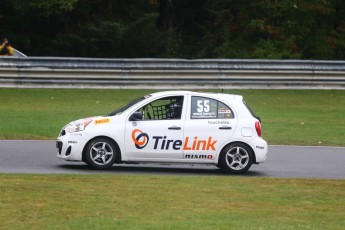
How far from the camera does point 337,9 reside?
38.1 m

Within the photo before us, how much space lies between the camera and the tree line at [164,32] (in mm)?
35500

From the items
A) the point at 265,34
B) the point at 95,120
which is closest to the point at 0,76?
the point at 95,120

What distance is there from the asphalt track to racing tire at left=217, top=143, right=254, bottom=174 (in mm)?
183

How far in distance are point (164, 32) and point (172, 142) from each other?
2215cm

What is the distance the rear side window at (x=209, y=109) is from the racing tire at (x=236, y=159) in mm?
546

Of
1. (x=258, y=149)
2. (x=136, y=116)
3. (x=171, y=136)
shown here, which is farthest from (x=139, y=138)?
(x=258, y=149)

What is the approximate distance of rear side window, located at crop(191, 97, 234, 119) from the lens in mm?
16422

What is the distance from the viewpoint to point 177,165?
1762 centimetres

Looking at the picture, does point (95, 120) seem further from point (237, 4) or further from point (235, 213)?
point (237, 4)

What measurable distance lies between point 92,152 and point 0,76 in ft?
35.1

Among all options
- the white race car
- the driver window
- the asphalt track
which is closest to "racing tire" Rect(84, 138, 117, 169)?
the white race car

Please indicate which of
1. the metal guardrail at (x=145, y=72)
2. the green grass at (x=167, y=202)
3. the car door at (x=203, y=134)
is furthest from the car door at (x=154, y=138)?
the metal guardrail at (x=145, y=72)

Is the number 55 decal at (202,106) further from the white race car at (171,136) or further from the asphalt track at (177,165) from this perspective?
the asphalt track at (177,165)

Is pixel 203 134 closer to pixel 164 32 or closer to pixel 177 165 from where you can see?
pixel 177 165
